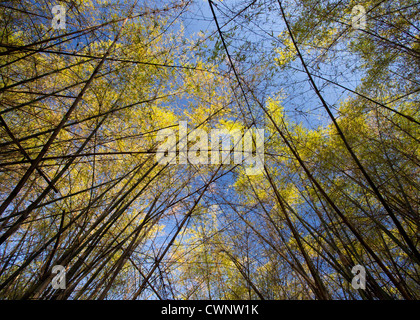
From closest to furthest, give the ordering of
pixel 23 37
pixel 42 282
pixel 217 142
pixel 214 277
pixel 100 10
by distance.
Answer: pixel 42 282 < pixel 23 37 < pixel 100 10 < pixel 214 277 < pixel 217 142

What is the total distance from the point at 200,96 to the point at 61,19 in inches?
74.3

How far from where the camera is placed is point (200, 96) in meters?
3.20

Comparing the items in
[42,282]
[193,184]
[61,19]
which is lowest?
[42,282]

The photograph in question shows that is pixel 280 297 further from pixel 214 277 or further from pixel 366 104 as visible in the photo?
pixel 366 104

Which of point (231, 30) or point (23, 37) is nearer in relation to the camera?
point (231, 30)

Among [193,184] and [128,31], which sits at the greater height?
[128,31]

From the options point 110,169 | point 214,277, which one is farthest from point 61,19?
point 214,277
